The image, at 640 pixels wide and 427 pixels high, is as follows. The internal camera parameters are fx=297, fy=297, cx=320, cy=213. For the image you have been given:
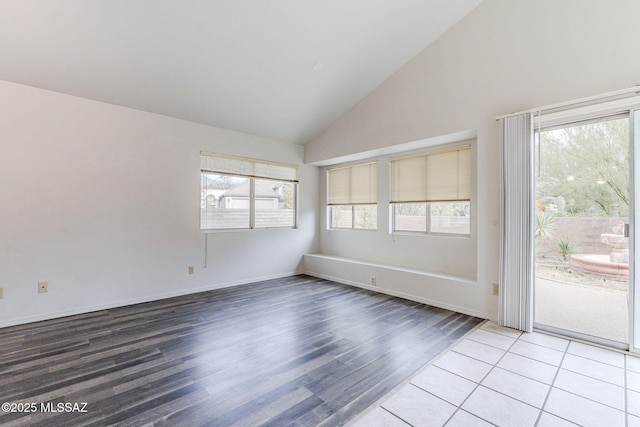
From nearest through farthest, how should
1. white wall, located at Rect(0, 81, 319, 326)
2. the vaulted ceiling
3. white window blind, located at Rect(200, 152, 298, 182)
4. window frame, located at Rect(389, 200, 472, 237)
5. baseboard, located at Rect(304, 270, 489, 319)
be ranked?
the vaulted ceiling, white wall, located at Rect(0, 81, 319, 326), baseboard, located at Rect(304, 270, 489, 319), window frame, located at Rect(389, 200, 472, 237), white window blind, located at Rect(200, 152, 298, 182)

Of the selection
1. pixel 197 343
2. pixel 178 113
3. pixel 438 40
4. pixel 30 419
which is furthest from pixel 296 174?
pixel 30 419

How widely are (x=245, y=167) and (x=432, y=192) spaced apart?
3.09 m

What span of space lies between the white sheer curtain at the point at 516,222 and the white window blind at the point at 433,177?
867 mm

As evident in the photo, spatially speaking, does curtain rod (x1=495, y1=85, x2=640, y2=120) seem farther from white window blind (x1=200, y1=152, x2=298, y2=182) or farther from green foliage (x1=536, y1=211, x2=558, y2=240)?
white window blind (x1=200, y1=152, x2=298, y2=182)

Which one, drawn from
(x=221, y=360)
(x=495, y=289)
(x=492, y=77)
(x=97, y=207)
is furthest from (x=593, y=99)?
(x=97, y=207)

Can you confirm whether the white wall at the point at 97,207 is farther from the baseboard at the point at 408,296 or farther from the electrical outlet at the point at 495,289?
the electrical outlet at the point at 495,289

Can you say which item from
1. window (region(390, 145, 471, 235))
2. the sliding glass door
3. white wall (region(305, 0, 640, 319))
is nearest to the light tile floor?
the sliding glass door

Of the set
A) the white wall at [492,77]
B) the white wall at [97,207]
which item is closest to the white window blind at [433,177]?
the white wall at [492,77]

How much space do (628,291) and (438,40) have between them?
3.36 meters

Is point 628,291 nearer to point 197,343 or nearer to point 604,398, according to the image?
point 604,398

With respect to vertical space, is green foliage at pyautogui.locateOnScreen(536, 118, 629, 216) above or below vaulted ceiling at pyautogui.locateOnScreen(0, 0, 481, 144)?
below

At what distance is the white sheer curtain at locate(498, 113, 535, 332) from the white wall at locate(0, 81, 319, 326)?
3.86m

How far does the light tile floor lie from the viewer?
180cm

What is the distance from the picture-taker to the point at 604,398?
200cm
